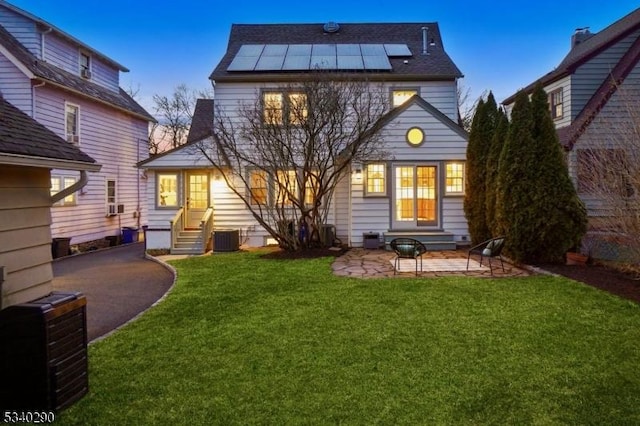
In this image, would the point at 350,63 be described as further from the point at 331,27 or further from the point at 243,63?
the point at 331,27

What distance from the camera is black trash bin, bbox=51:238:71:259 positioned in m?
13.2

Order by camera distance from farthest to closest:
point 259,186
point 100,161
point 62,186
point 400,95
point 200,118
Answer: point 200,118, point 100,161, point 400,95, point 259,186, point 62,186

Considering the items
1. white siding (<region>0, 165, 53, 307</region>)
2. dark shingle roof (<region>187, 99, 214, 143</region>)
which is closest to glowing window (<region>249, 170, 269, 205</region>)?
dark shingle roof (<region>187, 99, 214, 143</region>)

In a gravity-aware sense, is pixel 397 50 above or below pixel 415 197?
above

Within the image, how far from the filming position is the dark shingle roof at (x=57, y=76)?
42.1 ft

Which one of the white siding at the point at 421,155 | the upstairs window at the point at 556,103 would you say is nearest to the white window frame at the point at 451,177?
the white siding at the point at 421,155

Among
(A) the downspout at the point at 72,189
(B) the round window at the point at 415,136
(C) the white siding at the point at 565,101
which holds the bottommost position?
(A) the downspout at the point at 72,189

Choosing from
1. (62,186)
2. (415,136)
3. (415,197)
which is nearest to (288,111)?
(415,136)

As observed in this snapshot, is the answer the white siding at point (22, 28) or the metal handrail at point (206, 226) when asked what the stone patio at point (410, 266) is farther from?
the white siding at point (22, 28)

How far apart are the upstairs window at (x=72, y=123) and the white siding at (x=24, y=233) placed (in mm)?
12561

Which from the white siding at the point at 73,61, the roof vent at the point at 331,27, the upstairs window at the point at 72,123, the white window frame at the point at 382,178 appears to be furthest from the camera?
the roof vent at the point at 331,27

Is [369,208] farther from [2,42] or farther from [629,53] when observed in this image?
[2,42]

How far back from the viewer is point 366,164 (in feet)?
42.4

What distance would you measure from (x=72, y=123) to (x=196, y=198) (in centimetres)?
548
